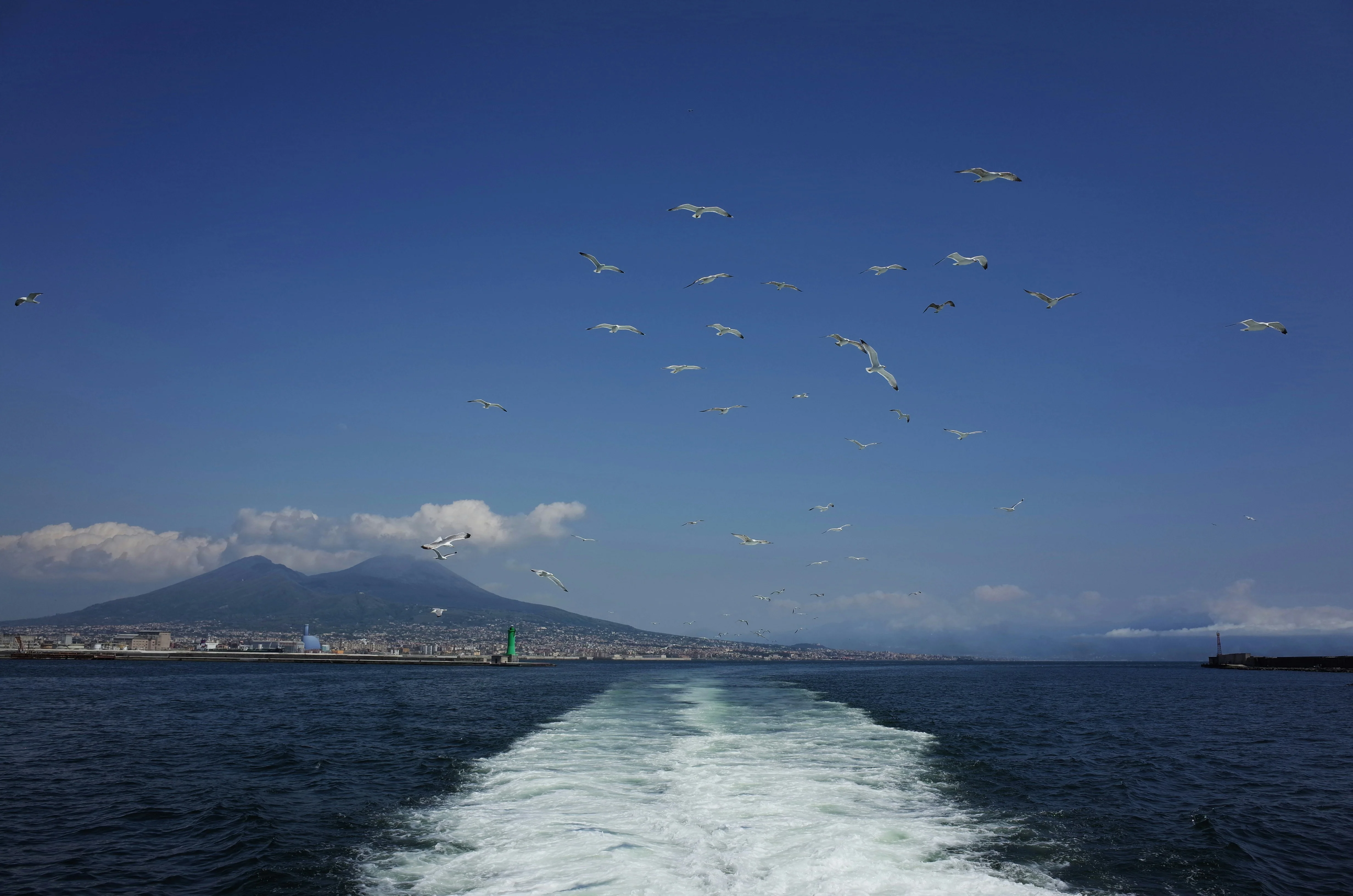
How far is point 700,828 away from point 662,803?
244 cm

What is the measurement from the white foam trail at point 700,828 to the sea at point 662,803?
0.08 metres

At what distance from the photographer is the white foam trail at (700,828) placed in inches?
468

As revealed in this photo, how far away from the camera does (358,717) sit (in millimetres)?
38594

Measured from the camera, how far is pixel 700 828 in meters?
15.0

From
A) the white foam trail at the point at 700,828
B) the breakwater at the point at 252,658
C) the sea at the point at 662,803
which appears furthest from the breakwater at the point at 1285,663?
the white foam trail at the point at 700,828

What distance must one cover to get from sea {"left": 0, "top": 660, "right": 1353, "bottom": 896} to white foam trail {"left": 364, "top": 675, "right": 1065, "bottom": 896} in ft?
0.27

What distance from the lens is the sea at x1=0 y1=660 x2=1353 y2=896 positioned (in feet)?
41.0

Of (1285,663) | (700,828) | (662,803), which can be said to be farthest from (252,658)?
(1285,663)

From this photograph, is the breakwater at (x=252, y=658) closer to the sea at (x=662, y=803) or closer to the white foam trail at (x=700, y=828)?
the sea at (x=662, y=803)

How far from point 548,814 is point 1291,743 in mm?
33567

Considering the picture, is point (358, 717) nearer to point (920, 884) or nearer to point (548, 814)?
point (548, 814)

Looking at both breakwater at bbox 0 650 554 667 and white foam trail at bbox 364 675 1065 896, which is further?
breakwater at bbox 0 650 554 667

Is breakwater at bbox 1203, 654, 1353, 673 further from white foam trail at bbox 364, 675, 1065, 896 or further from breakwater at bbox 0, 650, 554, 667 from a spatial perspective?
white foam trail at bbox 364, 675, 1065, 896

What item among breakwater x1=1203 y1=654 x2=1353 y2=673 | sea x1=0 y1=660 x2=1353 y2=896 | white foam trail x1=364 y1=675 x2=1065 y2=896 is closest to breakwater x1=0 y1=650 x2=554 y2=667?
sea x1=0 y1=660 x2=1353 y2=896
